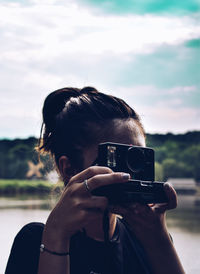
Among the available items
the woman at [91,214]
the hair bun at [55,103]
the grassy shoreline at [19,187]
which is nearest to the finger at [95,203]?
the woman at [91,214]

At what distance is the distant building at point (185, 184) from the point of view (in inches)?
1683

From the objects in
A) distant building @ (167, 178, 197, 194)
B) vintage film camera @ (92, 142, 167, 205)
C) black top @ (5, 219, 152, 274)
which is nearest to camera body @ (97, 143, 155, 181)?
vintage film camera @ (92, 142, 167, 205)

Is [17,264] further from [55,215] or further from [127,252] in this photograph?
[127,252]

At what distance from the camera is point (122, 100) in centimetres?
160

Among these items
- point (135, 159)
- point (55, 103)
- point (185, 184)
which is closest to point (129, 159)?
point (135, 159)

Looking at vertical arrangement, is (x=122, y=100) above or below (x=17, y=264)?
above

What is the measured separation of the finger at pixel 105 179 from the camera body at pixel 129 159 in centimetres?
11

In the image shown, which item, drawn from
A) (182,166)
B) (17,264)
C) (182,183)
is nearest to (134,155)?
(17,264)

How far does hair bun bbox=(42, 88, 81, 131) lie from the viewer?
1657 mm

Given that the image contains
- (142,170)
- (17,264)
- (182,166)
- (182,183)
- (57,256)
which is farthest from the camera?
(182,166)

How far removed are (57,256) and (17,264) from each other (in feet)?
0.72

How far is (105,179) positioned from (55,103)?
0.54m

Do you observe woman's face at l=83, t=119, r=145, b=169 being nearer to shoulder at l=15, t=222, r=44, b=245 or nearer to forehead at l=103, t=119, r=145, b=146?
forehead at l=103, t=119, r=145, b=146

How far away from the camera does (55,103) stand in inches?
65.8
